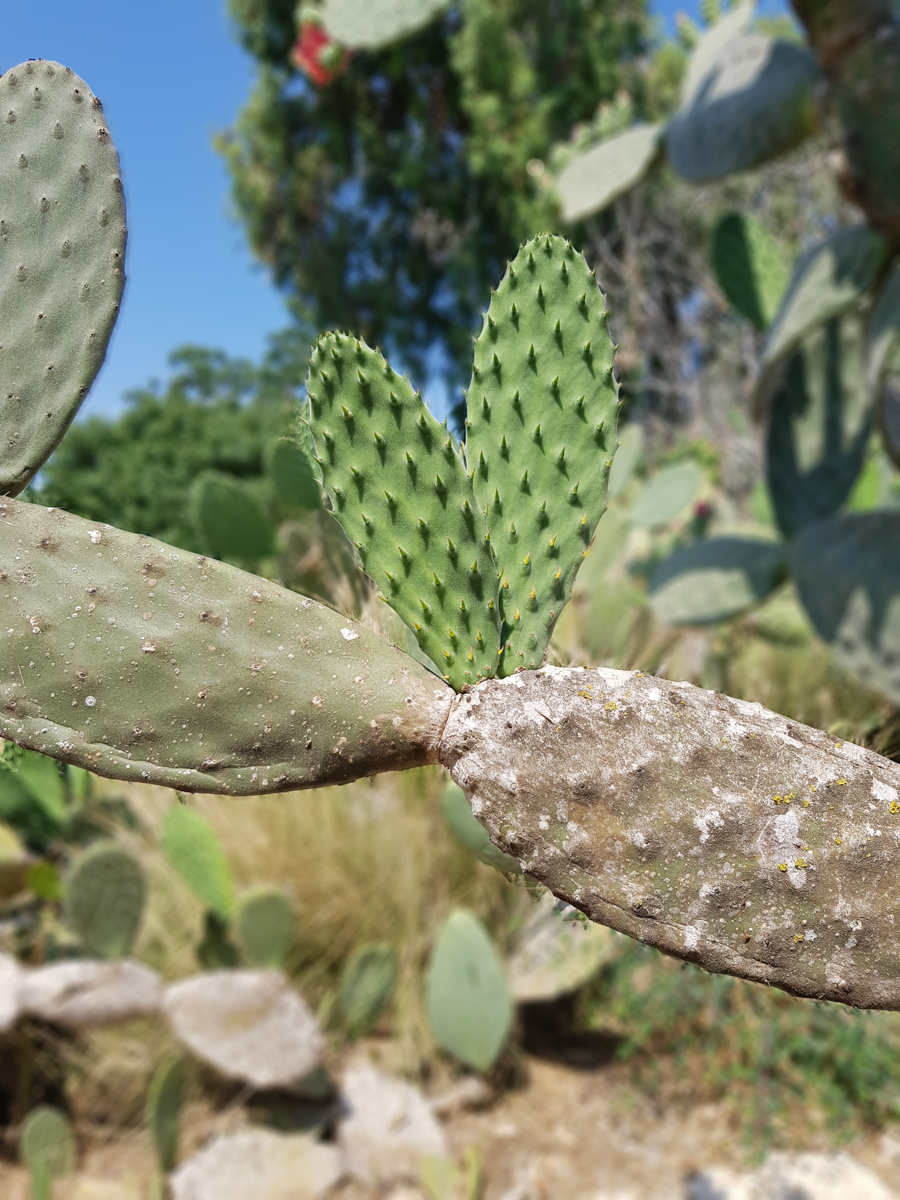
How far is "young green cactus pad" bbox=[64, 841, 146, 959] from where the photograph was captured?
2.27m

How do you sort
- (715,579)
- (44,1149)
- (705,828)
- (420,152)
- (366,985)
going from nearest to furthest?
(705,828) → (44,1149) → (366,985) → (715,579) → (420,152)

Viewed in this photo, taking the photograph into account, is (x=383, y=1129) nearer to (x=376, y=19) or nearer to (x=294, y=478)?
(x=294, y=478)

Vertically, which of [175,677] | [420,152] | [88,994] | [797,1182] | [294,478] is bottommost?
[797,1182]

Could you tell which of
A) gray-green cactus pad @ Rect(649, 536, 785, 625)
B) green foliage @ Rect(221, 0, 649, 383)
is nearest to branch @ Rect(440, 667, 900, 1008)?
gray-green cactus pad @ Rect(649, 536, 785, 625)

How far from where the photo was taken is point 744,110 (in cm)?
236

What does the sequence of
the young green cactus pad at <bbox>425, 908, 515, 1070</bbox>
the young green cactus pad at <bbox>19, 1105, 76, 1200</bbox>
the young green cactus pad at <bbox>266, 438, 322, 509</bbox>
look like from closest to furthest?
the young green cactus pad at <bbox>266, 438, 322, 509</bbox> → the young green cactus pad at <bbox>19, 1105, 76, 1200</bbox> → the young green cactus pad at <bbox>425, 908, 515, 1070</bbox>

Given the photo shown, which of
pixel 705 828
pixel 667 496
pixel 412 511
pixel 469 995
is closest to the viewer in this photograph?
pixel 705 828

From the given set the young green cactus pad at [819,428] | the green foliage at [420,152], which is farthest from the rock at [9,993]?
the green foliage at [420,152]

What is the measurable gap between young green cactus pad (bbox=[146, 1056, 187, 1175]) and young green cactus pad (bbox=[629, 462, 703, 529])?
2834 mm

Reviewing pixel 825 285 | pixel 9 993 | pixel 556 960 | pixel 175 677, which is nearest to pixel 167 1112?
pixel 9 993

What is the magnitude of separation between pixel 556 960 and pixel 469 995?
308 millimetres

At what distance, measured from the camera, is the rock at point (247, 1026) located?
223 centimetres

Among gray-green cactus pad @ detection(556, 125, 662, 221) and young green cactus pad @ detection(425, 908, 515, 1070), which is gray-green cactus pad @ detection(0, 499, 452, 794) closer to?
young green cactus pad @ detection(425, 908, 515, 1070)

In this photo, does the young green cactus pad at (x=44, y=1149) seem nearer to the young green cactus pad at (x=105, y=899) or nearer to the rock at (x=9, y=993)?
the rock at (x=9, y=993)
